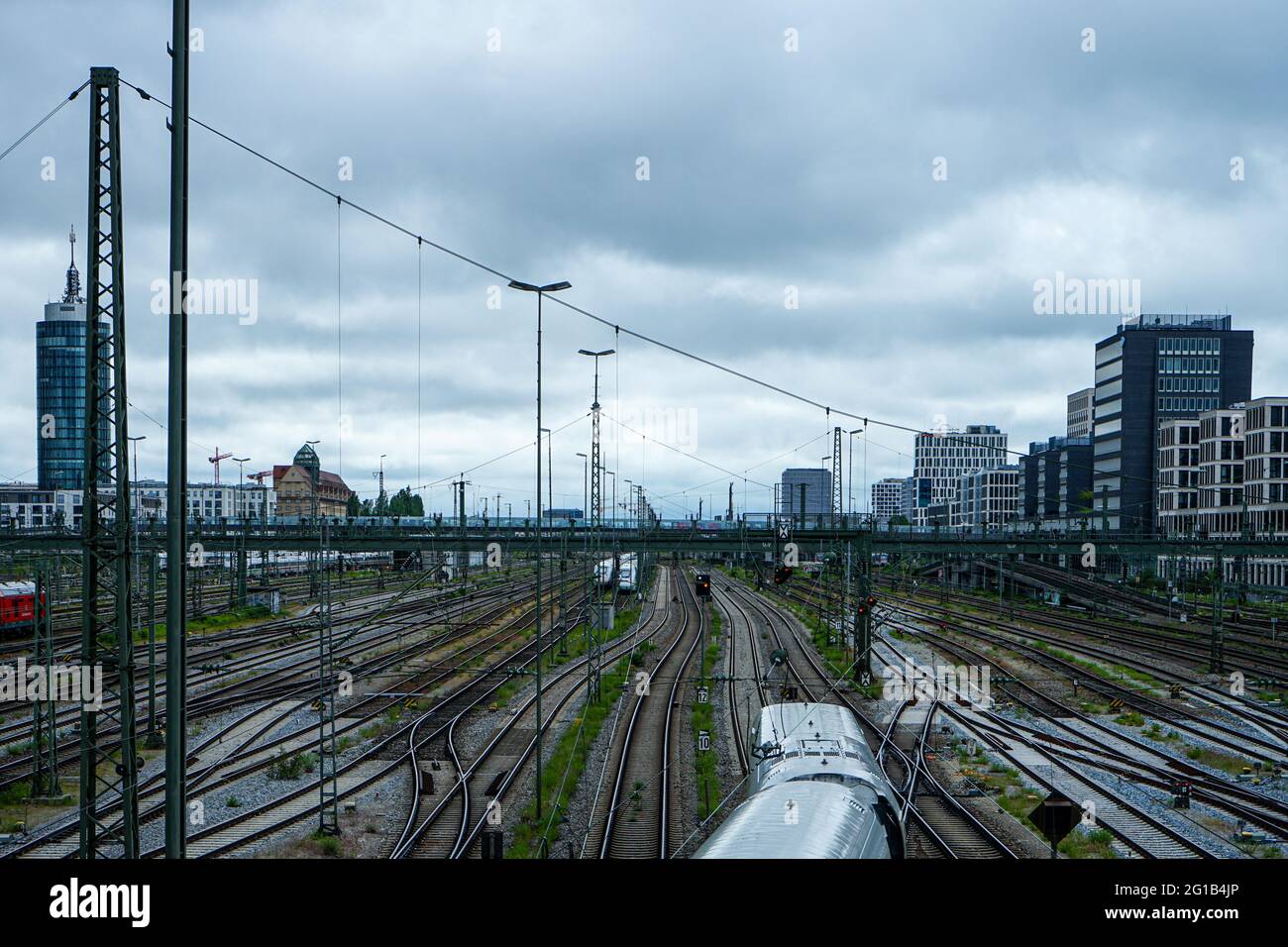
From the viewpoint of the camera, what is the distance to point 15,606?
45438 mm

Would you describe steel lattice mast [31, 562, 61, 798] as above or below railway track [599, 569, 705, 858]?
above

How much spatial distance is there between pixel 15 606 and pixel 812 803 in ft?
155

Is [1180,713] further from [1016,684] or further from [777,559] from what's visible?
[777,559]

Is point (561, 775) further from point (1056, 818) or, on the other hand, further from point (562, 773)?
point (1056, 818)

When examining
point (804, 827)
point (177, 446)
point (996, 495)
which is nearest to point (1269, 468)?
point (996, 495)

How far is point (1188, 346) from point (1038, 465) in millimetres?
26988

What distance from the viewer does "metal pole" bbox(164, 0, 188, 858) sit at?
6.04m

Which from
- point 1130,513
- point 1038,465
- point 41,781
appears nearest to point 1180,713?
point 41,781

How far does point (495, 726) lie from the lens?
28531mm

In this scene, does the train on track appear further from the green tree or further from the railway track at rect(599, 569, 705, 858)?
the green tree

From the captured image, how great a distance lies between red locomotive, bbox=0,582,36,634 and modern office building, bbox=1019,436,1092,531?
9335 cm

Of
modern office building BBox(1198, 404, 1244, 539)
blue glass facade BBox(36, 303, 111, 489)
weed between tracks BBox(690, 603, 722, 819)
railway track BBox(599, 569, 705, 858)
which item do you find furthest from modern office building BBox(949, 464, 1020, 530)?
blue glass facade BBox(36, 303, 111, 489)

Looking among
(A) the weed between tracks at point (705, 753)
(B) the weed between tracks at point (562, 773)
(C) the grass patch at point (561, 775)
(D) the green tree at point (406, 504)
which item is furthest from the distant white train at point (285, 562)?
(A) the weed between tracks at point (705, 753)

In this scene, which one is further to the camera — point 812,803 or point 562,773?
point 562,773
